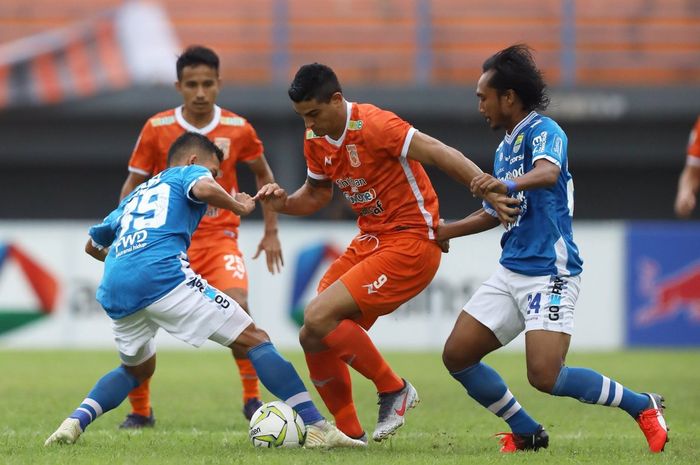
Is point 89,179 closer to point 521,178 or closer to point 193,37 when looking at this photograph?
point 193,37

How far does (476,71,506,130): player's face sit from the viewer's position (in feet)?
20.4

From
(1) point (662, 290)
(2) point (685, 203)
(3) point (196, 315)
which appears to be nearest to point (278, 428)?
(3) point (196, 315)

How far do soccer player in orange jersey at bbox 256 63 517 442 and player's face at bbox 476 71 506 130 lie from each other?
1.03 ft

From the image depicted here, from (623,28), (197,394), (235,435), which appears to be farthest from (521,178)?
(623,28)

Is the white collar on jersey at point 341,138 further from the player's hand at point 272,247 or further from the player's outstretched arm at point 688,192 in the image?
the player's outstretched arm at point 688,192

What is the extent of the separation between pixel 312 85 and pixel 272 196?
714 millimetres

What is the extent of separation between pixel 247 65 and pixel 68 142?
307 cm

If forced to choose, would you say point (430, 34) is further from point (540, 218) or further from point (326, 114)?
point (540, 218)

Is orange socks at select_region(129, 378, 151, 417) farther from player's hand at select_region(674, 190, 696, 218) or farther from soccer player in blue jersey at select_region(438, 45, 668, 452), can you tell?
player's hand at select_region(674, 190, 696, 218)

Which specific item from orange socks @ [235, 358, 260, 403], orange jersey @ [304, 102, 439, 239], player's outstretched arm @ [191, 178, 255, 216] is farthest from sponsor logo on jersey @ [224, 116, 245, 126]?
player's outstretched arm @ [191, 178, 255, 216]

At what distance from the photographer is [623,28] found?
785 inches

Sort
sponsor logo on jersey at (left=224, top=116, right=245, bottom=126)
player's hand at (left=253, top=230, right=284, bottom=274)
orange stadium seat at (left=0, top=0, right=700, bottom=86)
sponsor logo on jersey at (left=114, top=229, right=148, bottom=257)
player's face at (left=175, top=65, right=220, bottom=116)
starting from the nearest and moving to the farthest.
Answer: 1. sponsor logo on jersey at (left=114, top=229, right=148, bottom=257)
2. player's hand at (left=253, top=230, right=284, bottom=274)
3. player's face at (left=175, top=65, right=220, bottom=116)
4. sponsor logo on jersey at (left=224, top=116, right=245, bottom=126)
5. orange stadium seat at (left=0, top=0, right=700, bottom=86)

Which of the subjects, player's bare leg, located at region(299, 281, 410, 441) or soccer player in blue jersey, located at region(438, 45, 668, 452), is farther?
player's bare leg, located at region(299, 281, 410, 441)

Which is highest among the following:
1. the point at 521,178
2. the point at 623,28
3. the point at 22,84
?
the point at 623,28
